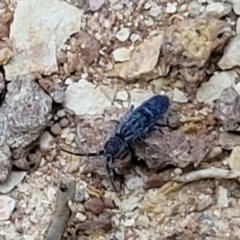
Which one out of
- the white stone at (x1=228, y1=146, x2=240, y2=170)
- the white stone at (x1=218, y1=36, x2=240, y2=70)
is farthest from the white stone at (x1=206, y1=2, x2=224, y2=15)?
the white stone at (x1=228, y1=146, x2=240, y2=170)

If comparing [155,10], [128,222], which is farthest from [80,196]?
[155,10]

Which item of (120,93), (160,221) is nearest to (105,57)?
(120,93)

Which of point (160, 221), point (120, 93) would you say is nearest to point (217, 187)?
point (160, 221)

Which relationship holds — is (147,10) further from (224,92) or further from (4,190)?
(4,190)

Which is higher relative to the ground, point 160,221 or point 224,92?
point 224,92

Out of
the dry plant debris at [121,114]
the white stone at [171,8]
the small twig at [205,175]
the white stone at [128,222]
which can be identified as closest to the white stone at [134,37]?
the dry plant debris at [121,114]
